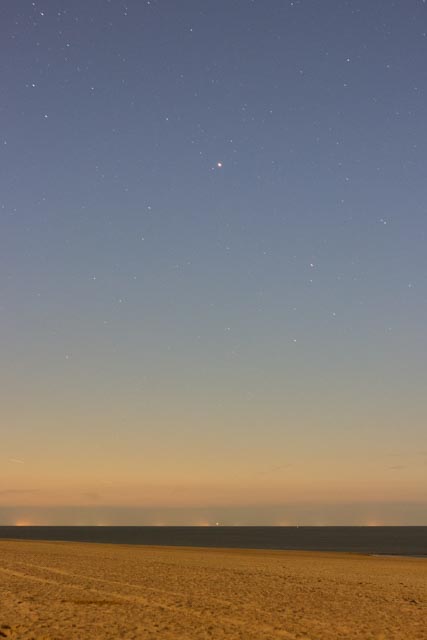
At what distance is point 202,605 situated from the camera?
61.8ft

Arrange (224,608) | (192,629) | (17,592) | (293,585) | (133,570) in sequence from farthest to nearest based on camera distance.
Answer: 1. (133,570)
2. (293,585)
3. (17,592)
4. (224,608)
5. (192,629)

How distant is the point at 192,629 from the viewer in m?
14.9

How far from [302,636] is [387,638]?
2.04 metres

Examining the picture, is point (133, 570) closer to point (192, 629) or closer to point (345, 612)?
point (345, 612)

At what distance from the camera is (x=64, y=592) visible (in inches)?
840

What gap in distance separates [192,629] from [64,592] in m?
8.16

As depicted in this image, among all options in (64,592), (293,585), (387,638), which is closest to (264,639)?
(387,638)

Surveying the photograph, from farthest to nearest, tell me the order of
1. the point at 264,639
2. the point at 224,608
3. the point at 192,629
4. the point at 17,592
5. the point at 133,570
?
the point at 133,570 < the point at 17,592 < the point at 224,608 < the point at 192,629 < the point at 264,639

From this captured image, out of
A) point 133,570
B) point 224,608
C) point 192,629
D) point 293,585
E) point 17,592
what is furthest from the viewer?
point 133,570

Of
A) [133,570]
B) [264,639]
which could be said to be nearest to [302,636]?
[264,639]

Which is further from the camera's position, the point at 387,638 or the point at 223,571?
the point at 223,571

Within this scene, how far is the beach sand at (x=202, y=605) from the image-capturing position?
1477 cm

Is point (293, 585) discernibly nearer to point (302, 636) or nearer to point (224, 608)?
point (224, 608)

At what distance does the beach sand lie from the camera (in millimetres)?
14766
